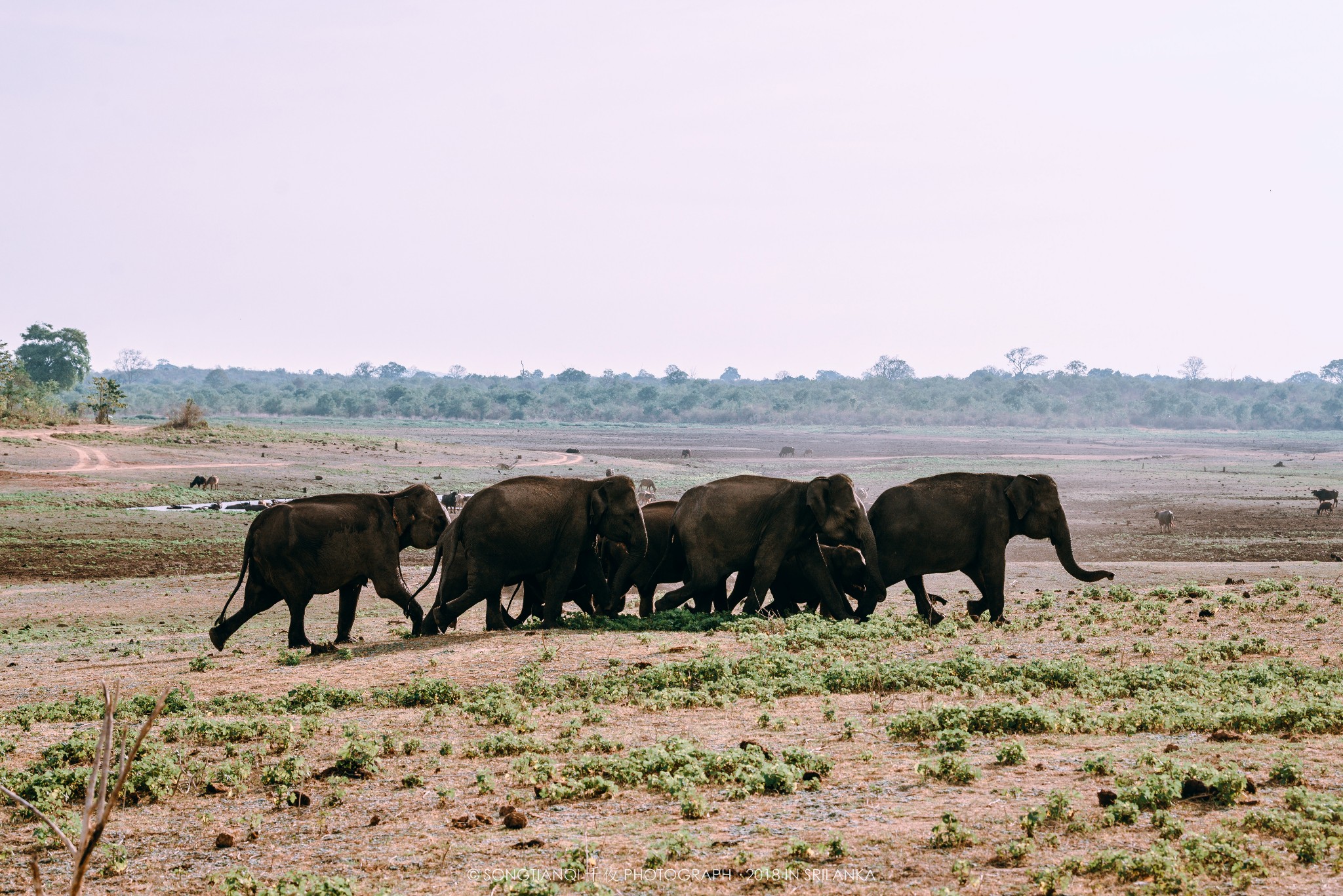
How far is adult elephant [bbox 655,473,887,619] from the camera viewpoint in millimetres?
14984

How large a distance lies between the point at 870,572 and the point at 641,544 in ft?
9.52

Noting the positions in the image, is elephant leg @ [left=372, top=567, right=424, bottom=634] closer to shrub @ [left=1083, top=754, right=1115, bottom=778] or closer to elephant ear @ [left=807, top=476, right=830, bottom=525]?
elephant ear @ [left=807, top=476, right=830, bottom=525]

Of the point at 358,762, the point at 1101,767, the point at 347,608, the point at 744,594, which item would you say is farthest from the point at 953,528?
the point at 358,762

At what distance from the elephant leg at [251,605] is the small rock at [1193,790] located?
10.7 metres

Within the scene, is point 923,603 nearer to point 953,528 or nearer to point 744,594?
point 953,528

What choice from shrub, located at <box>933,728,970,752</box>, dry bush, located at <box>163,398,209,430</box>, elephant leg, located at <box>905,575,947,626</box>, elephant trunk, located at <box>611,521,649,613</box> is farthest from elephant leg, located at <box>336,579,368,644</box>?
dry bush, located at <box>163,398,209,430</box>

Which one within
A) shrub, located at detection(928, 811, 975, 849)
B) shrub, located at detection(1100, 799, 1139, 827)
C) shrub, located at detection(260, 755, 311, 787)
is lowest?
shrub, located at detection(260, 755, 311, 787)

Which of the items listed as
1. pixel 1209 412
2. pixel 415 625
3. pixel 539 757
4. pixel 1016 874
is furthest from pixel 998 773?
pixel 1209 412

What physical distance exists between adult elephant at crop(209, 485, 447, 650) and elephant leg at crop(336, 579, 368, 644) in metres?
0.01

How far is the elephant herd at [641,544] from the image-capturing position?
14539mm

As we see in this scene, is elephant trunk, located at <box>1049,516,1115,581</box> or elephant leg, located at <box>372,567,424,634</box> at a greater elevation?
elephant trunk, located at <box>1049,516,1115,581</box>

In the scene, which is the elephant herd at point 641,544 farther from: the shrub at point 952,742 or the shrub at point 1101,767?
the shrub at point 1101,767

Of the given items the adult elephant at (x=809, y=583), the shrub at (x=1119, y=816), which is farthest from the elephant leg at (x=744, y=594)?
the shrub at (x=1119, y=816)

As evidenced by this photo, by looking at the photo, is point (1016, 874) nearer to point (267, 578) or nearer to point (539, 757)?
point (539, 757)
